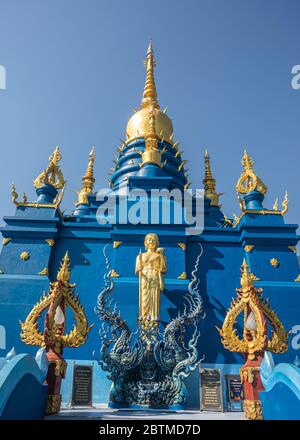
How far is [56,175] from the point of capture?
15.8m

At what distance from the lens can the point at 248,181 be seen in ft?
51.6

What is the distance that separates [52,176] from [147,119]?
27.8 ft

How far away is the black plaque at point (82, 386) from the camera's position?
27.6ft

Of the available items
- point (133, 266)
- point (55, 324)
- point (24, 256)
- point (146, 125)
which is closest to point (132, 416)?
point (55, 324)

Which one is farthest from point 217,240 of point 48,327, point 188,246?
point 48,327

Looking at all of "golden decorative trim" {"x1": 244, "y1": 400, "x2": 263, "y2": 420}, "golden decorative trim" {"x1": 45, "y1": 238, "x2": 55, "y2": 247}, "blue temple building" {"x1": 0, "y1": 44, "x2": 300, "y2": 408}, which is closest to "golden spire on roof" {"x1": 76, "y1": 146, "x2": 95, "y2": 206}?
"blue temple building" {"x1": 0, "y1": 44, "x2": 300, "y2": 408}

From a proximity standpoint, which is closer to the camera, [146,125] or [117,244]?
[117,244]

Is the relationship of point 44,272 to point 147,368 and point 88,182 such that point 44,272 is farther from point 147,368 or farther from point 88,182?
point 88,182

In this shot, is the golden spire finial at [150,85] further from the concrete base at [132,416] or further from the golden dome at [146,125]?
the concrete base at [132,416]

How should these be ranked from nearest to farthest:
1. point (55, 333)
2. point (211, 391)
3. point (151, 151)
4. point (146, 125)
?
point (55, 333), point (211, 391), point (151, 151), point (146, 125)

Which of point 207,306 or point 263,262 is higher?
point 263,262

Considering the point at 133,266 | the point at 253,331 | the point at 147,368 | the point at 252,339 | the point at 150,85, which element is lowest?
the point at 147,368
